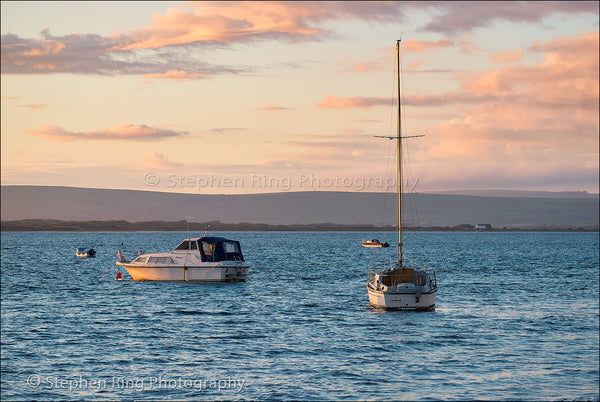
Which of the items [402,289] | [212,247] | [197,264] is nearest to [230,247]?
[212,247]

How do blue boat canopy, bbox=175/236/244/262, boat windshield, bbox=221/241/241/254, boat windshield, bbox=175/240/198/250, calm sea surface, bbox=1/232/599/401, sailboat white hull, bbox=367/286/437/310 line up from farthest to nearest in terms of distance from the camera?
boat windshield, bbox=221/241/241/254, boat windshield, bbox=175/240/198/250, blue boat canopy, bbox=175/236/244/262, sailboat white hull, bbox=367/286/437/310, calm sea surface, bbox=1/232/599/401

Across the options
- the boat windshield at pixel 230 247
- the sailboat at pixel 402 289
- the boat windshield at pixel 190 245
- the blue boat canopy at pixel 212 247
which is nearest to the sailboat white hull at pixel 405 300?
the sailboat at pixel 402 289

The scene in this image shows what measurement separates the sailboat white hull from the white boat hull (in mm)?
27655

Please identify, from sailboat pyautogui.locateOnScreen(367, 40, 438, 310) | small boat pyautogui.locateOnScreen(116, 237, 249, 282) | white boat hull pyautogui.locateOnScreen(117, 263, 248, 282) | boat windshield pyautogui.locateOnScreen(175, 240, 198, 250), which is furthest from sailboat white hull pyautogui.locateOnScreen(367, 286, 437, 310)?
boat windshield pyautogui.locateOnScreen(175, 240, 198, 250)

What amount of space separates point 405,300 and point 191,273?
104ft

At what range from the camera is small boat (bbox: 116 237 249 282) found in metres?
76.6

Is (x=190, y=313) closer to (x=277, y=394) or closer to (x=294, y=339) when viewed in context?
(x=294, y=339)

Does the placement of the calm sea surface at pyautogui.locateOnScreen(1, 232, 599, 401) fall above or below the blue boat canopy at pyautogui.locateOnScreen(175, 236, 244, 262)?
below

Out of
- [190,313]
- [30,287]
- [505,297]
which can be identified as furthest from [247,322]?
[30,287]

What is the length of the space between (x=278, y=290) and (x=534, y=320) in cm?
2951

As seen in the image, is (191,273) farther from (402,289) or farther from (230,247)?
(402,289)

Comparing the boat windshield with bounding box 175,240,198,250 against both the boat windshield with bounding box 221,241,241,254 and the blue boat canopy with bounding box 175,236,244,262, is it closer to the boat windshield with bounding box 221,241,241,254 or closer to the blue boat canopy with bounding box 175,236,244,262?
the blue boat canopy with bounding box 175,236,244,262

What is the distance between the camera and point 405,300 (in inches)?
2028

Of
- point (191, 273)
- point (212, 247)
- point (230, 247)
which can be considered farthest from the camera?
point (230, 247)
